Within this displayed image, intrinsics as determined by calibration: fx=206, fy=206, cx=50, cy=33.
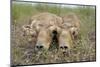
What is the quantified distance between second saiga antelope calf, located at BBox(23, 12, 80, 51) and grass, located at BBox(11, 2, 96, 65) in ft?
0.22

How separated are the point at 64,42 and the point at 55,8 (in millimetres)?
498

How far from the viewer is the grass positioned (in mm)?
2691

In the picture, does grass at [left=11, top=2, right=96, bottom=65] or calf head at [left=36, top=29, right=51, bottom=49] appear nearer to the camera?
grass at [left=11, top=2, right=96, bottom=65]

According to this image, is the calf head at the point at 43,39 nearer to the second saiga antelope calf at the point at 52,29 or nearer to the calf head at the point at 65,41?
the second saiga antelope calf at the point at 52,29

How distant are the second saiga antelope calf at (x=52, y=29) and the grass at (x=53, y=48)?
68mm

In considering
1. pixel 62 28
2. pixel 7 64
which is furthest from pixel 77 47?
pixel 7 64

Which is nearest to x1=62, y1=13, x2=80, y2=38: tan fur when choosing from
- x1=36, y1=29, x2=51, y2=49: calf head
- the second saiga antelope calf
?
the second saiga antelope calf

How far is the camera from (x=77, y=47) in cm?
303

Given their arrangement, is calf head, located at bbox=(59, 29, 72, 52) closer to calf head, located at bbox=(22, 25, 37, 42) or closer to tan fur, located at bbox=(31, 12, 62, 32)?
tan fur, located at bbox=(31, 12, 62, 32)

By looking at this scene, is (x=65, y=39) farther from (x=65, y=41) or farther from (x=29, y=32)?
(x=29, y=32)

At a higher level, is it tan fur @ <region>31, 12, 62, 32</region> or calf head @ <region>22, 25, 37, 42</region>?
tan fur @ <region>31, 12, 62, 32</region>

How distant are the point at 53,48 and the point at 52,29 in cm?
27

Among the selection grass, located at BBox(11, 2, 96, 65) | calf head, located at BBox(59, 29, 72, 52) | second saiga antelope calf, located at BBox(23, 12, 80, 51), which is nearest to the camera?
grass, located at BBox(11, 2, 96, 65)

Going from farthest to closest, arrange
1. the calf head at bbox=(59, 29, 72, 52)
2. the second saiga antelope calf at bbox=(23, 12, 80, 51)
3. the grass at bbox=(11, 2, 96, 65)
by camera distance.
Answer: the calf head at bbox=(59, 29, 72, 52) < the second saiga antelope calf at bbox=(23, 12, 80, 51) < the grass at bbox=(11, 2, 96, 65)
